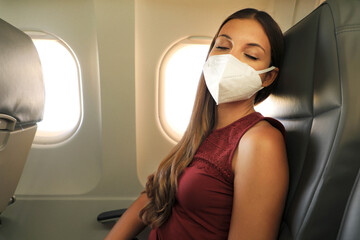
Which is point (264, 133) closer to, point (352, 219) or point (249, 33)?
point (352, 219)

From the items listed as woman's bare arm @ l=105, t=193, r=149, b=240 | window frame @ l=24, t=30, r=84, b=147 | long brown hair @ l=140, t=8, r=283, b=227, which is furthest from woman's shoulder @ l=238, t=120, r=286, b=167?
window frame @ l=24, t=30, r=84, b=147

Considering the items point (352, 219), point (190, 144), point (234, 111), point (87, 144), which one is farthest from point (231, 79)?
point (87, 144)

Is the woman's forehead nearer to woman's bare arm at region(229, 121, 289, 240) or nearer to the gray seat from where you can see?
woman's bare arm at region(229, 121, 289, 240)

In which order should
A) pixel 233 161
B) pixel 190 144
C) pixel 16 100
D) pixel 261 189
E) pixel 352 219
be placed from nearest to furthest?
pixel 352 219
pixel 261 189
pixel 233 161
pixel 16 100
pixel 190 144

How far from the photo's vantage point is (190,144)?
3.83 ft

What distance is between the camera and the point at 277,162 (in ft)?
2.51

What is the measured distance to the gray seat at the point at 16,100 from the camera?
3.03 feet

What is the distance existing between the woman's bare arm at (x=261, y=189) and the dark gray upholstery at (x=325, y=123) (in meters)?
0.06

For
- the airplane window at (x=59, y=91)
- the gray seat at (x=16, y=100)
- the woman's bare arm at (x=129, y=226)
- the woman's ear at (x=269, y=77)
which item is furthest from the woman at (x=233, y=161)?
the airplane window at (x=59, y=91)

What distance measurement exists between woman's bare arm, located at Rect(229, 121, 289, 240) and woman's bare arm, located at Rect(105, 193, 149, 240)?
0.64 metres

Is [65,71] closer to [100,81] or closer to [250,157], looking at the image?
[100,81]

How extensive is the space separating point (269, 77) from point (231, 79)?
217 mm

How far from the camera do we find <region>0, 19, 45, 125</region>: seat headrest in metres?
0.91

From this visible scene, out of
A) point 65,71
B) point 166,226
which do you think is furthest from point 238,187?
point 65,71
